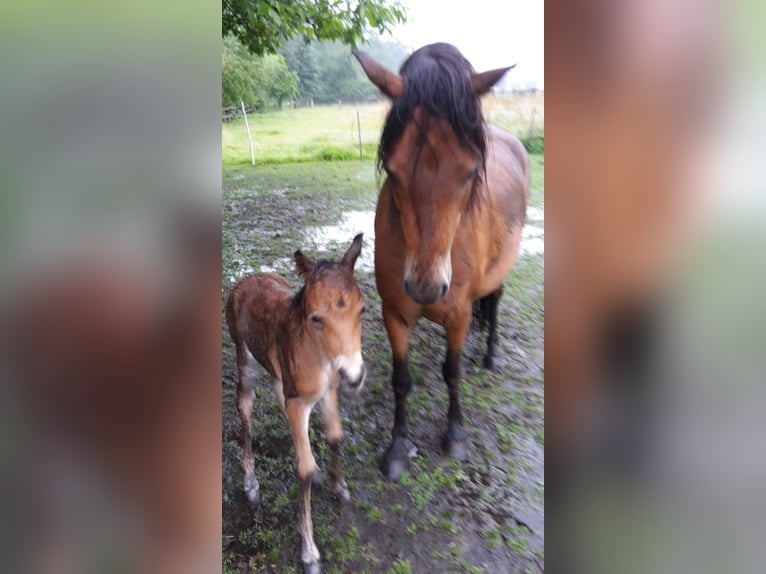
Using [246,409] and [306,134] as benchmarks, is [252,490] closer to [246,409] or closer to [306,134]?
[246,409]

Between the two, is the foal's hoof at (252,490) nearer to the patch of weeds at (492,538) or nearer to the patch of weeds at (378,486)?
the patch of weeds at (378,486)

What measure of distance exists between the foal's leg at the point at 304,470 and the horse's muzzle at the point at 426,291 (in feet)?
1.63

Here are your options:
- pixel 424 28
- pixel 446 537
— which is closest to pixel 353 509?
pixel 446 537

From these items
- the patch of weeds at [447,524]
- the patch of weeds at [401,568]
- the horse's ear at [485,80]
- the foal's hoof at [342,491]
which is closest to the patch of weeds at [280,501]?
the foal's hoof at [342,491]

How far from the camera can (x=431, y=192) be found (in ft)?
4.65

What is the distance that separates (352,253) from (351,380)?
15.7 inches

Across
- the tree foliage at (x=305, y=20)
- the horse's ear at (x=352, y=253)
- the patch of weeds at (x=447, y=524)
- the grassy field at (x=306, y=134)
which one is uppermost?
the tree foliage at (x=305, y=20)

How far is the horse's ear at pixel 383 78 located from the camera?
1.46m
